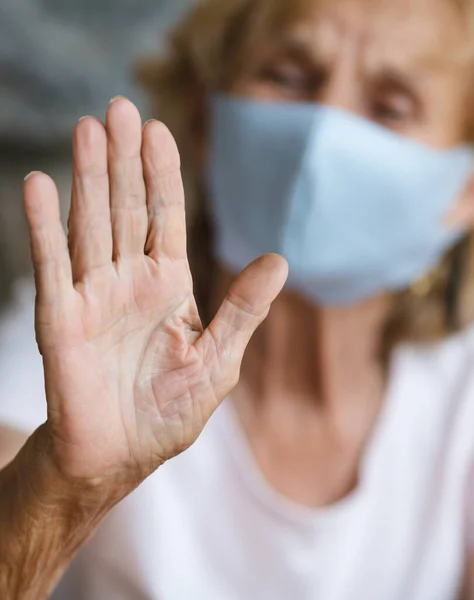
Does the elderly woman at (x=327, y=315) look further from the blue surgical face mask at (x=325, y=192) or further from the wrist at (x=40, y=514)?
the wrist at (x=40, y=514)

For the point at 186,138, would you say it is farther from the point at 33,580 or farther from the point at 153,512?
the point at 33,580

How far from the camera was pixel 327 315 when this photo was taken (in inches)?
31.6

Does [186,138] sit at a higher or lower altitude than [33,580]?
higher

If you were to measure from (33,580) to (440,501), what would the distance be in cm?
48

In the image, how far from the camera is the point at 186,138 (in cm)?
87

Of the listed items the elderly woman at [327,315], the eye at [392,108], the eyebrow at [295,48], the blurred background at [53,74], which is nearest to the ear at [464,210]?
the elderly woman at [327,315]

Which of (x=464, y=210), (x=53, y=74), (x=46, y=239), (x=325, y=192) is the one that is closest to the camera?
(x=46, y=239)

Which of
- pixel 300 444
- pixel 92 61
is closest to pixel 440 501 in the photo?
pixel 300 444

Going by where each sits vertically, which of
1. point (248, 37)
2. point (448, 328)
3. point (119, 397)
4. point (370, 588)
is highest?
point (248, 37)

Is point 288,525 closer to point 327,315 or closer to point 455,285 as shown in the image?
point 327,315

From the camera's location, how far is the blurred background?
1021 millimetres

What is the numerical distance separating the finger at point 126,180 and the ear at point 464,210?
49 cm

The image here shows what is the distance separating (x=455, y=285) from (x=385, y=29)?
0.32 meters

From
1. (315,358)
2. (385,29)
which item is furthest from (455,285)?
(385,29)
